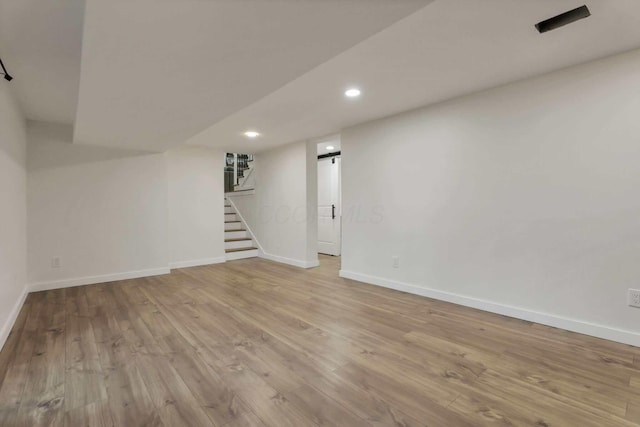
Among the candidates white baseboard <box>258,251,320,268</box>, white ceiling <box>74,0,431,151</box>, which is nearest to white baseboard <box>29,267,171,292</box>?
white baseboard <box>258,251,320,268</box>

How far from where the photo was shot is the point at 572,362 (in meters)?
1.98

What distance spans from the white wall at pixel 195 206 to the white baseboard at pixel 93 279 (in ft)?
1.63

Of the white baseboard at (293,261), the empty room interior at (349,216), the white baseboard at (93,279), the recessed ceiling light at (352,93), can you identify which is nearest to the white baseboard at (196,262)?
the white baseboard at (93,279)

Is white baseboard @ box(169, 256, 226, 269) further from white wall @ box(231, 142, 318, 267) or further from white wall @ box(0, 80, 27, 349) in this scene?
white wall @ box(0, 80, 27, 349)

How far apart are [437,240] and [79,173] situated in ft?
15.7

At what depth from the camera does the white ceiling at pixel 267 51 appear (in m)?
1.29

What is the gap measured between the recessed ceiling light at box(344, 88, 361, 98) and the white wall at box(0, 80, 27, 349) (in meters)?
2.94

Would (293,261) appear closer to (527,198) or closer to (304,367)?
(304,367)

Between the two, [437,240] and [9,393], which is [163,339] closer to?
[9,393]

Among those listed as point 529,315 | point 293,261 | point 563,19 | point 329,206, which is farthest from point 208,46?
point 329,206

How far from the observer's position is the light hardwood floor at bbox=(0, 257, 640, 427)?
1.50 metres

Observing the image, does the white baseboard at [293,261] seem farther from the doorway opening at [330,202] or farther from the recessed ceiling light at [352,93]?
the recessed ceiling light at [352,93]

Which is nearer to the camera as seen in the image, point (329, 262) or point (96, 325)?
point (96, 325)

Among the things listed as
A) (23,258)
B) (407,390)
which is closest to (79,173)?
(23,258)
